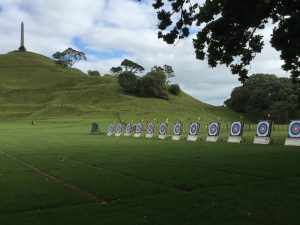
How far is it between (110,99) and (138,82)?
10171 mm

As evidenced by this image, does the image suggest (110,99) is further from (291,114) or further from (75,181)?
(75,181)

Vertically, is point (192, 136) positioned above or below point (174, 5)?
below

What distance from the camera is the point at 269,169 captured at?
15492 mm

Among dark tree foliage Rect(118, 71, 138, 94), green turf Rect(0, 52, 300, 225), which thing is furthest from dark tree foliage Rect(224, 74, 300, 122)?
green turf Rect(0, 52, 300, 225)

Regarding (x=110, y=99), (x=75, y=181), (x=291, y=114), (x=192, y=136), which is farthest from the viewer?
(x=110, y=99)

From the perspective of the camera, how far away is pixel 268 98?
95.3m

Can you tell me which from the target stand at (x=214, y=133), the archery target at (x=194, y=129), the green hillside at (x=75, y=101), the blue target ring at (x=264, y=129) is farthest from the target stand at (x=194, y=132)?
the green hillside at (x=75, y=101)

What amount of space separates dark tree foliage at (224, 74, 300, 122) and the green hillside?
4.38m

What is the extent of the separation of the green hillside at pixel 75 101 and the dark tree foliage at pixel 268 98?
14.4 ft

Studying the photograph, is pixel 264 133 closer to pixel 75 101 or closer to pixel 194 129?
pixel 194 129

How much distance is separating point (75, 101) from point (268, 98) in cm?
6061

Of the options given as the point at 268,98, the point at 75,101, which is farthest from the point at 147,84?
the point at 268,98

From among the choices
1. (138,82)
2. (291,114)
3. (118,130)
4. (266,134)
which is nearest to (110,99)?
(138,82)

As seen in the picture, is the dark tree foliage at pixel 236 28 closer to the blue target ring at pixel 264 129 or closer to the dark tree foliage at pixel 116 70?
the blue target ring at pixel 264 129
